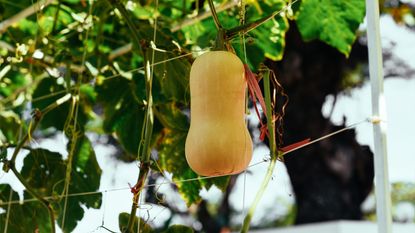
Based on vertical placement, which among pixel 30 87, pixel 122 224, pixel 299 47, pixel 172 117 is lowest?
pixel 122 224

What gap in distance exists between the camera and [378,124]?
64 cm

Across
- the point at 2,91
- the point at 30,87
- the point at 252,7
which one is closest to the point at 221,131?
the point at 252,7

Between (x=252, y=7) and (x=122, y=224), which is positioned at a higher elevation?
(x=252, y=7)

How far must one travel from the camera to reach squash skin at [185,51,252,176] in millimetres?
563

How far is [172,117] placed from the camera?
1.13 meters

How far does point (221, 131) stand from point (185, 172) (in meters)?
0.51

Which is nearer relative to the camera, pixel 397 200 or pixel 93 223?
pixel 93 223

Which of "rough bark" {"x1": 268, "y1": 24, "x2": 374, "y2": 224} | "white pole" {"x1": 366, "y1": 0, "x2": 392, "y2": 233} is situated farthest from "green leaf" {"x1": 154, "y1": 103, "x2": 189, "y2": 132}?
"rough bark" {"x1": 268, "y1": 24, "x2": 374, "y2": 224}

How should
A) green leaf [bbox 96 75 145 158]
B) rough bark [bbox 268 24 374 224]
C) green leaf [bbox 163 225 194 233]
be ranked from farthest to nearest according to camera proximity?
rough bark [bbox 268 24 374 224]
green leaf [bbox 96 75 145 158]
green leaf [bbox 163 225 194 233]

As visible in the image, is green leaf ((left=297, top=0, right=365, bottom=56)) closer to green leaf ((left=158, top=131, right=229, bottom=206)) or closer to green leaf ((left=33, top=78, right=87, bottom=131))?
green leaf ((left=158, top=131, right=229, bottom=206))

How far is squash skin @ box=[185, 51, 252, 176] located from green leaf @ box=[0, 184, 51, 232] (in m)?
0.51

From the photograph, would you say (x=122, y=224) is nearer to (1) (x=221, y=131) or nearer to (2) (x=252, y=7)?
(1) (x=221, y=131)

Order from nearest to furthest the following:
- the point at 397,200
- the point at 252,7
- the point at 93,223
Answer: the point at 93,223 → the point at 252,7 → the point at 397,200

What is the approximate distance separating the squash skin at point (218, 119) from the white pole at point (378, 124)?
0.38ft
